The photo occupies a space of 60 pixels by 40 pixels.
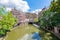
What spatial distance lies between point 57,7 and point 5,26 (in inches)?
389

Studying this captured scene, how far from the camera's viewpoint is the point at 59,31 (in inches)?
805

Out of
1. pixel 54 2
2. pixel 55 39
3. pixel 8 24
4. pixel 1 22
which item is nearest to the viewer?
pixel 54 2

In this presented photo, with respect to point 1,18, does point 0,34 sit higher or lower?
lower

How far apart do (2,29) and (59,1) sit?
10060 mm

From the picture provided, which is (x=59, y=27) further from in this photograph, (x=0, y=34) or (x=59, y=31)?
(x=0, y=34)

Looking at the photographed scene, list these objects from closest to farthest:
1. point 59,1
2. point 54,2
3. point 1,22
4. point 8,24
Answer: point 59,1, point 54,2, point 1,22, point 8,24

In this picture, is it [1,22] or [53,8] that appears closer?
[53,8]

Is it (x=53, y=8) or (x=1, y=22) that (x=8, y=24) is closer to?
(x=1, y=22)

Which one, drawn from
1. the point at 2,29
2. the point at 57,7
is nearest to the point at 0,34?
the point at 2,29

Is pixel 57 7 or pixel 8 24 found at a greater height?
pixel 57 7

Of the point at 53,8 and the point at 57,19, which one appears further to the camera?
the point at 57,19

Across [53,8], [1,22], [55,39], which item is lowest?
[55,39]

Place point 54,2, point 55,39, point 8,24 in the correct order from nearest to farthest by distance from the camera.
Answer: point 54,2, point 55,39, point 8,24

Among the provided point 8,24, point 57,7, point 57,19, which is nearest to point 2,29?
point 8,24
